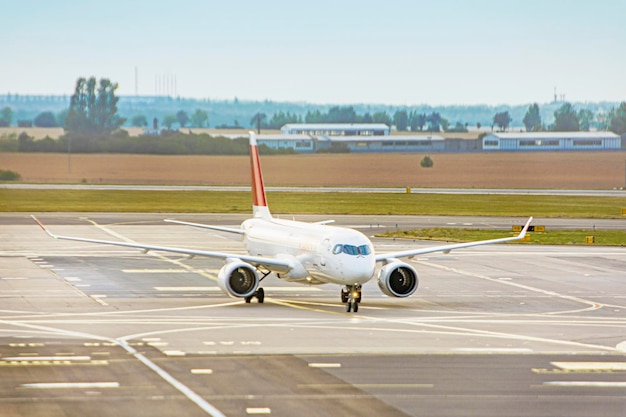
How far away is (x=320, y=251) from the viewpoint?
49.2 m

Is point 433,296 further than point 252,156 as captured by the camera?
No

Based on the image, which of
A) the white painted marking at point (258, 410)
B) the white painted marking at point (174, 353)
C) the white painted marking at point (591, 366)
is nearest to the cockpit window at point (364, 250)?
the white painted marking at point (174, 353)

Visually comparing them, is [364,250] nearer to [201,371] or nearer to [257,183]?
[257,183]

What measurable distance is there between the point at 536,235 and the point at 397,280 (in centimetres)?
4593

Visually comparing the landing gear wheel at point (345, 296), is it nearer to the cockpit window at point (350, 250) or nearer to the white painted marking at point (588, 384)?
the cockpit window at point (350, 250)

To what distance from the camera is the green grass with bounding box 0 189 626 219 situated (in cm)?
12388

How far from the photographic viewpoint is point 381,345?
4034 centimetres

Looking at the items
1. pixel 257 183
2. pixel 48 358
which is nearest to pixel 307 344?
pixel 48 358

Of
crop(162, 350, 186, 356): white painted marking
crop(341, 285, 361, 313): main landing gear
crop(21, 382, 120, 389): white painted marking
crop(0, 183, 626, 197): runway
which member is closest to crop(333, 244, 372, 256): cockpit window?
crop(341, 285, 361, 313): main landing gear

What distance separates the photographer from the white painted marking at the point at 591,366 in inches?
1412

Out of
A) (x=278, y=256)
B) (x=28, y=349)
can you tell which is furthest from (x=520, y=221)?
(x=28, y=349)

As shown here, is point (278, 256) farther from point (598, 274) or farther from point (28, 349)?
point (598, 274)

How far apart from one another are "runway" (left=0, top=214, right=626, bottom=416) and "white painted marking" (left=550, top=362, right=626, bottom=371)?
9cm

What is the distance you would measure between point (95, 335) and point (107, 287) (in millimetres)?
16638
